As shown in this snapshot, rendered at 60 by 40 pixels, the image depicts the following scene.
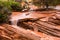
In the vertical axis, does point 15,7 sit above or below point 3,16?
below

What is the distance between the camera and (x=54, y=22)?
962 centimetres

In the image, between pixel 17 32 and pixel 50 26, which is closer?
pixel 17 32

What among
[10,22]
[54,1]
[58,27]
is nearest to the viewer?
[58,27]

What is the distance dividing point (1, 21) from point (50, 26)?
3.09 meters

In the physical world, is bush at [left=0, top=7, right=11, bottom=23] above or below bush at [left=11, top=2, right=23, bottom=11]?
above

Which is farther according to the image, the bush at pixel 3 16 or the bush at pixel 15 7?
the bush at pixel 15 7

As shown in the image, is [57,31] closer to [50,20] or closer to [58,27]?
[58,27]

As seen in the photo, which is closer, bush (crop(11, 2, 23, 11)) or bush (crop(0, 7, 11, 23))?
bush (crop(0, 7, 11, 23))

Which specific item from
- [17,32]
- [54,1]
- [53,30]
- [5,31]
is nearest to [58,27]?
[53,30]

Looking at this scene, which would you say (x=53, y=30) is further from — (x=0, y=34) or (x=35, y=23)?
(x=0, y=34)

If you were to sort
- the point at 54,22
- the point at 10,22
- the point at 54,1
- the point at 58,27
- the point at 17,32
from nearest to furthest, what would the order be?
1. the point at 17,32
2. the point at 58,27
3. the point at 54,22
4. the point at 10,22
5. the point at 54,1

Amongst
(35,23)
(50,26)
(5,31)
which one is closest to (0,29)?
(5,31)

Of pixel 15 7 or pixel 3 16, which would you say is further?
pixel 15 7

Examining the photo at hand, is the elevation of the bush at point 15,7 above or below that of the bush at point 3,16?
below
